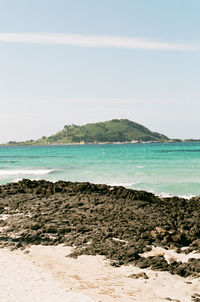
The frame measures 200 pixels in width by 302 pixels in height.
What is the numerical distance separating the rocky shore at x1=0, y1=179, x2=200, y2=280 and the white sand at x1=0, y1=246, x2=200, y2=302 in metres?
0.46

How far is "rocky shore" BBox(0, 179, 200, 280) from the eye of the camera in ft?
36.0

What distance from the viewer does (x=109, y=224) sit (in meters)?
13.8

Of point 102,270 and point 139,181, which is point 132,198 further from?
point 139,181

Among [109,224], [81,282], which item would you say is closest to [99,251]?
[81,282]

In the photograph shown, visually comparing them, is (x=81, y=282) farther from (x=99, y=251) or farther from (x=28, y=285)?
(x=99, y=251)

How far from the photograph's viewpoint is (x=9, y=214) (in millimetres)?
16688

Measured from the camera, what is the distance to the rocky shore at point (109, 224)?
1097cm

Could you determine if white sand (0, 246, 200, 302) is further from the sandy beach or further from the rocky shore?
the rocky shore

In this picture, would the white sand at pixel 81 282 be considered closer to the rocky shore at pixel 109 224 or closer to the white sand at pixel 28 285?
the white sand at pixel 28 285

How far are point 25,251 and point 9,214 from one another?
18.3ft

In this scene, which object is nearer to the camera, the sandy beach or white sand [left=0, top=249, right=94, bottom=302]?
white sand [left=0, top=249, right=94, bottom=302]

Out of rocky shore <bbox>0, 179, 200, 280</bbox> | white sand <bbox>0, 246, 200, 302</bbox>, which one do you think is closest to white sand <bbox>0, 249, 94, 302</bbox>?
white sand <bbox>0, 246, 200, 302</bbox>

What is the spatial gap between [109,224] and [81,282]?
4833mm

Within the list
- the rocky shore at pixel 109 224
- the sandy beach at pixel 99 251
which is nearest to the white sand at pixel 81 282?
the sandy beach at pixel 99 251
